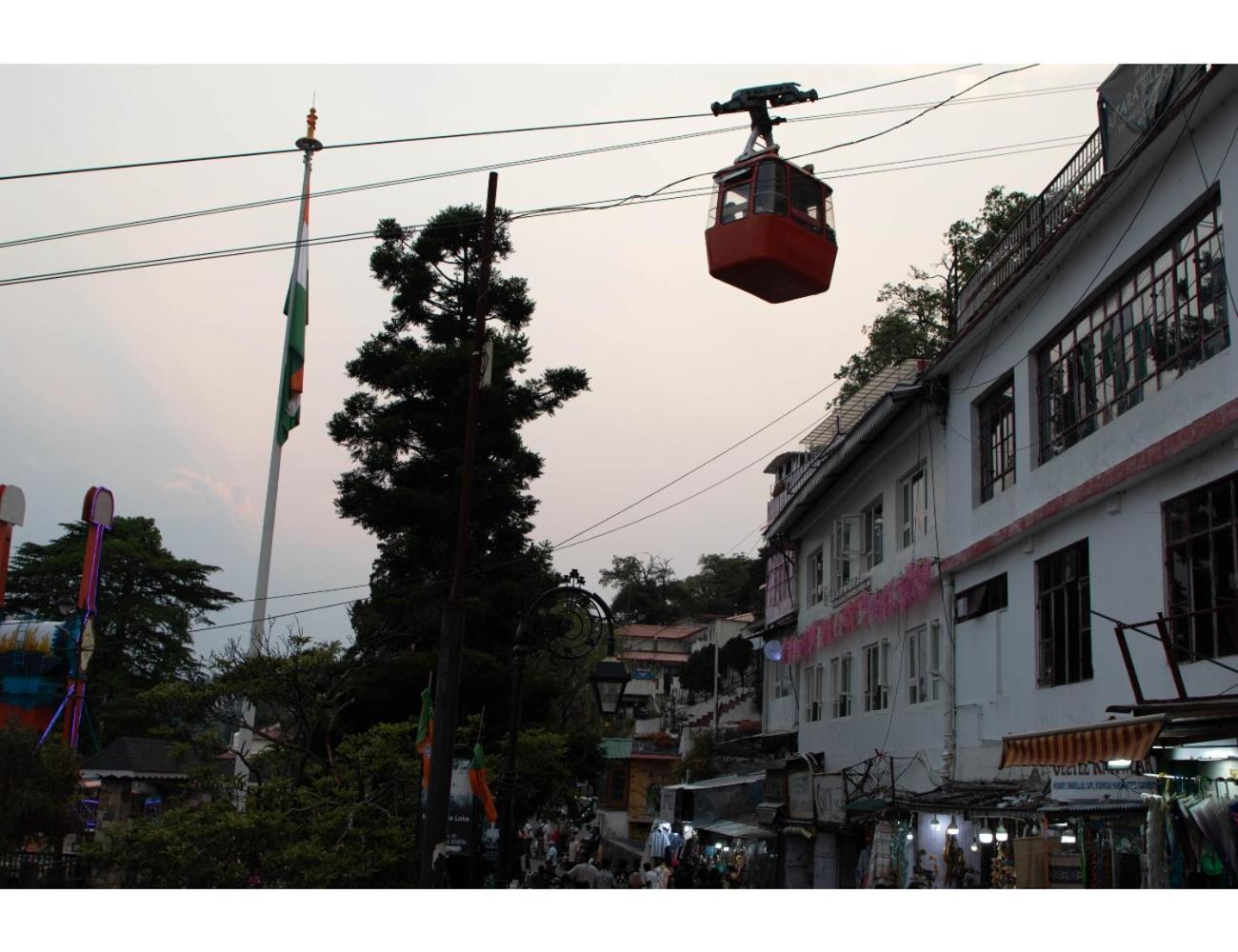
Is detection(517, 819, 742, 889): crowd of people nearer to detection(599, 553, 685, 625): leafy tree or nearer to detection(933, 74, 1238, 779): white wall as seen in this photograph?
detection(933, 74, 1238, 779): white wall

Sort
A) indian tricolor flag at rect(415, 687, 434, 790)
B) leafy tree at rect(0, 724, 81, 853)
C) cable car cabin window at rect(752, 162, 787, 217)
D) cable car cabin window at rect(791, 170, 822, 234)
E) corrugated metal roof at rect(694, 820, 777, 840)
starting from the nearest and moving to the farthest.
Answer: cable car cabin window at rect(752, 162, 787, 217), cable car cabin window at rect(791, 170, 822, 234), indian tricolor flag at rect(415, 687, 434, 790), leafy tree at rect(0, 724, 81, 853), corrugated metal roof at rect(694, 820, 777, 840)

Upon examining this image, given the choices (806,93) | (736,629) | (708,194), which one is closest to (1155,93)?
(806,93)

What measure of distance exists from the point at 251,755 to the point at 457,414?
1396cm

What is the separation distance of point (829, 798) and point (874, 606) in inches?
157

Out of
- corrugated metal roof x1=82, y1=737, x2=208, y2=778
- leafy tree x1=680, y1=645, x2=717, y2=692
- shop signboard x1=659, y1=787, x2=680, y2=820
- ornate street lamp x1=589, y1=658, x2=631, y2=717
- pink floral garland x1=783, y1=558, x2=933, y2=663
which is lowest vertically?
shop signboard x1=659, y1=787, x2=680, y2=820

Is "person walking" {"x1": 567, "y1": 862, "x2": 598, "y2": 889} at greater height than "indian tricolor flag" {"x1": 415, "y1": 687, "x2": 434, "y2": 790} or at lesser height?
lesser

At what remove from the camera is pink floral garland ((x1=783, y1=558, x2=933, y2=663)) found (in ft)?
65.8

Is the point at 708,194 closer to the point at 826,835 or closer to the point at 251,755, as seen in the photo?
the point at 251,755

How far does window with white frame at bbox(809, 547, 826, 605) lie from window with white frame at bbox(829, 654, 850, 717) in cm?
192

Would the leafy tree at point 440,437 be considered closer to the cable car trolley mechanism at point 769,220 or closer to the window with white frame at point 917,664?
the window with white frame at point 917,664

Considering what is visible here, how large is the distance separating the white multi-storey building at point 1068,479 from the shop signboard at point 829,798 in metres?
0.32

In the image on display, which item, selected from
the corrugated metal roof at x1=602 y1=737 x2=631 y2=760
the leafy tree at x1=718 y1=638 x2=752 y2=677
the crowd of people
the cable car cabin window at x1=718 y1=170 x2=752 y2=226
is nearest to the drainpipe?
the crowd of people

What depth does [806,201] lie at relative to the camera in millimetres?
12789

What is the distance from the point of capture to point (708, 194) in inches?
578
